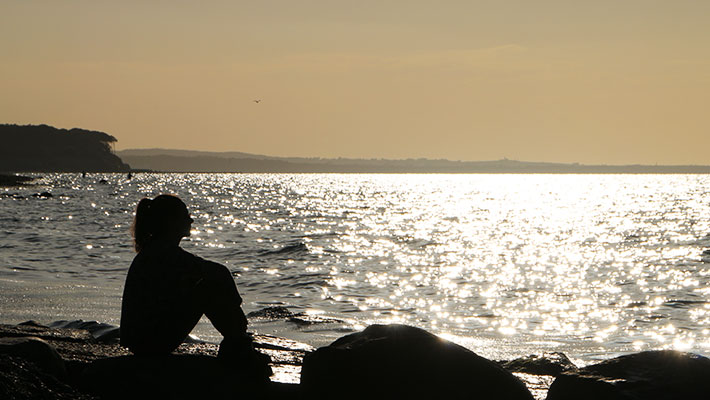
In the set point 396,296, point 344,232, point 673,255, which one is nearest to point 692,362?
point 396,296

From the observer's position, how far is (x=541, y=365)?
10.1 meters

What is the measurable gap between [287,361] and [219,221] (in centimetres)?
4661

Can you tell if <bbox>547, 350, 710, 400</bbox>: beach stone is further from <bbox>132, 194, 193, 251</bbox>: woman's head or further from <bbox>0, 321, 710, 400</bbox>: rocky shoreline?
<bbox>132, 194, 193, 251</bbox>: woman's head

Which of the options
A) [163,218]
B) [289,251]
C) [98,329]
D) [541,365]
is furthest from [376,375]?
[289,251]

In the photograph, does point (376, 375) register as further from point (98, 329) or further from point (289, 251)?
point (289, 251)

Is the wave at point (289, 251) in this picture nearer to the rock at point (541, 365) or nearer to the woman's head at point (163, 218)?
the rock at point (541, 365)

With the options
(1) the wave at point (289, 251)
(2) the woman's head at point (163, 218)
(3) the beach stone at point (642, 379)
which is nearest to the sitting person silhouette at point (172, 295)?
(2) the woman's head at point (163, 218)

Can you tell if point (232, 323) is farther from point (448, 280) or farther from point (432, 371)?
point (448, 280)

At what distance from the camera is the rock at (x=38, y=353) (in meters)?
6.19

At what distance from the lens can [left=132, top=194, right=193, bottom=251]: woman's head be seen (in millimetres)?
6352

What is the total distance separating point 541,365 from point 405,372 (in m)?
4.37

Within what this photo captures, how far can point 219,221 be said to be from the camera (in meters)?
54.6

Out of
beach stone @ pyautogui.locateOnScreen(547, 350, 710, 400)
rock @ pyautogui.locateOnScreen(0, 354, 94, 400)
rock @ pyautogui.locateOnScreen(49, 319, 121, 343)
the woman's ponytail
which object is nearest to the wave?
rock @ pyautogui.locateOnScreen(49, 319, 121, 343)

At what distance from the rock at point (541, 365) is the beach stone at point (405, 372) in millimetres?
3557
